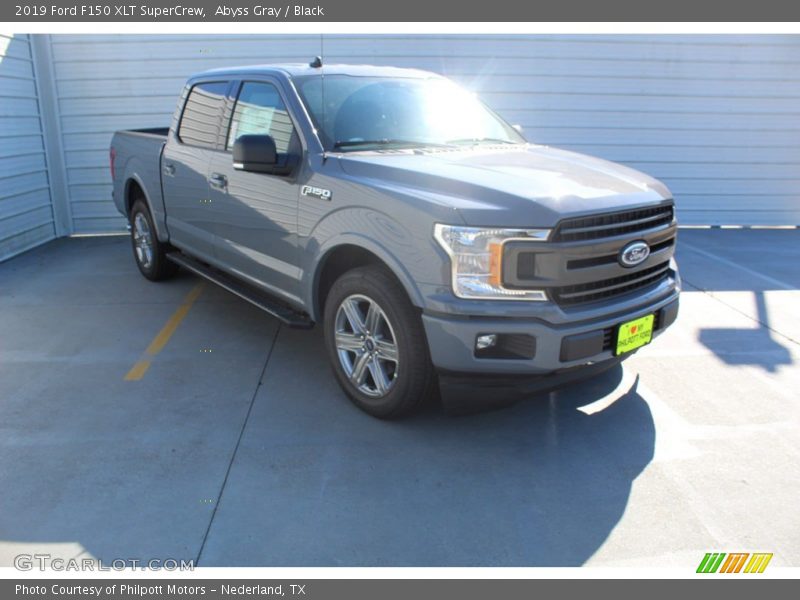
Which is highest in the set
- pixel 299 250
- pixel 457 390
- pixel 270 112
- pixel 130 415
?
pixel 270 112

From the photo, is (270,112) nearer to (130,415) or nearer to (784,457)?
(130,415)

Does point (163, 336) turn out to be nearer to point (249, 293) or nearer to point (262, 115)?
point (249, 293)

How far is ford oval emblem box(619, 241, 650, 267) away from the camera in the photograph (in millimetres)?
3441

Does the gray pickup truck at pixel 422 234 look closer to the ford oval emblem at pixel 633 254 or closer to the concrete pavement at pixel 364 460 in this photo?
the ford oval emblem at pixel 633 254

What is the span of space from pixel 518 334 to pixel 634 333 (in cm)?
76

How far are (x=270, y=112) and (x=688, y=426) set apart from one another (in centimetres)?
333

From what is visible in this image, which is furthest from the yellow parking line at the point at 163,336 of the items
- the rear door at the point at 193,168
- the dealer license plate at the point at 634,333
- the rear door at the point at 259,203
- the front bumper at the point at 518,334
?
the dealer license plate at the point at 634,333

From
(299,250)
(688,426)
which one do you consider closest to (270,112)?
(299,250)

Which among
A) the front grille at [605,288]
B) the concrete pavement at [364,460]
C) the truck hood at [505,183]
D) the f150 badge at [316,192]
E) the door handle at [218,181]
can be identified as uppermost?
the truck hood at [505,183]

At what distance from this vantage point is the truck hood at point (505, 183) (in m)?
3.16

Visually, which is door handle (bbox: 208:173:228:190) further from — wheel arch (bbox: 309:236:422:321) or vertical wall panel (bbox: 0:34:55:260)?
vertical wall panel (bbox: 0:34:55:260)

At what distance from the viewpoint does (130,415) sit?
396 cm

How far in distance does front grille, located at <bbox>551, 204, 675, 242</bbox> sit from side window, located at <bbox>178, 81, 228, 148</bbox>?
3044 millimetres

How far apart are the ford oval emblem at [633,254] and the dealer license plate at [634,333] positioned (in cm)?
31
